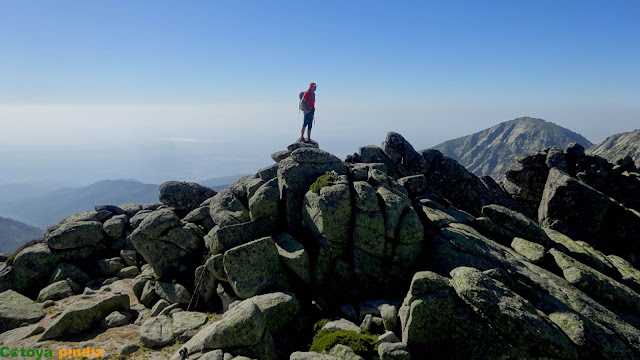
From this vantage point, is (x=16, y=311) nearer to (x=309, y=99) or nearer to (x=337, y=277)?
(x=337, y=277)

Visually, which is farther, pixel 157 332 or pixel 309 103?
pixel 309 103

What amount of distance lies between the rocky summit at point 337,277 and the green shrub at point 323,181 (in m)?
0.13

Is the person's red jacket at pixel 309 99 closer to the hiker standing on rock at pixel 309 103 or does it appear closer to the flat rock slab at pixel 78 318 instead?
the hiker standing on rock at pixel 309 103

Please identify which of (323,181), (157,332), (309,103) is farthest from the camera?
(309,103)

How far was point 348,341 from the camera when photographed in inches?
789

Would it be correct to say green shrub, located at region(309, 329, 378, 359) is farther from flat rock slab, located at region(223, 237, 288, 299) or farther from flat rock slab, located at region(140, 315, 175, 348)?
flat rock slab, located at region(140, 315, 175, 348)

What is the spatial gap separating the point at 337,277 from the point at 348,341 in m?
6.90

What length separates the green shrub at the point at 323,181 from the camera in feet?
98.8

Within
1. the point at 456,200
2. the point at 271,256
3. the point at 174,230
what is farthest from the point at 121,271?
the point at 456,200

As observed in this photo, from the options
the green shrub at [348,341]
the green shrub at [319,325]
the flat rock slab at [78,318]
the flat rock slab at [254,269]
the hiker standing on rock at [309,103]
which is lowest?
the flat rock slab at [78,318]

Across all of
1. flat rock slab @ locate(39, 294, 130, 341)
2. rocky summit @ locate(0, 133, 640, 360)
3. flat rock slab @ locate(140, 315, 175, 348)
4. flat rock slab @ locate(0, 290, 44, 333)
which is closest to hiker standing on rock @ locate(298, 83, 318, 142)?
rocky summit @ locate(0, 133, 640, 360)

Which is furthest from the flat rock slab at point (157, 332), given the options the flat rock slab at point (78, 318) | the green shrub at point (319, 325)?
the green shrub at point (319, 325)

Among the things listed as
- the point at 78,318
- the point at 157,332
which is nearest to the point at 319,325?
the point at 157,332

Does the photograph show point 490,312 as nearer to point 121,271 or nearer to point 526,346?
point 526,346
